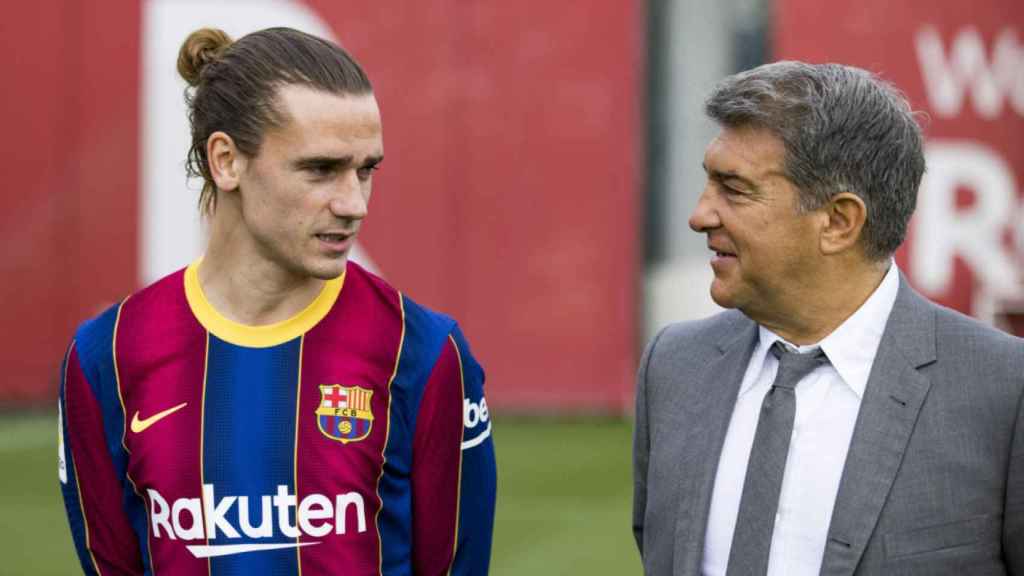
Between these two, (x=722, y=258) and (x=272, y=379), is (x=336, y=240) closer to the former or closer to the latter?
(x=272, y=379)

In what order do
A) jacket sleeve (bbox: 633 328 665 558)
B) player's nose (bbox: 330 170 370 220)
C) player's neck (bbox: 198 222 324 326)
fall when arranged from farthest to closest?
jacket sleeve (bbox: 633 328 665 558), player's neck (bbox: 198 222 324 326), player's nose (bbox: 330 170 370 220)

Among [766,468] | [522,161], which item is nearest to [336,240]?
[766,468]

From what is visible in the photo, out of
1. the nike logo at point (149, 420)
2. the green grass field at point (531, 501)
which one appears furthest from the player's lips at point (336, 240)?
the green grass field at point (531, 501)

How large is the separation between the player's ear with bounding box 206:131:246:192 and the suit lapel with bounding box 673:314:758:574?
89 cm

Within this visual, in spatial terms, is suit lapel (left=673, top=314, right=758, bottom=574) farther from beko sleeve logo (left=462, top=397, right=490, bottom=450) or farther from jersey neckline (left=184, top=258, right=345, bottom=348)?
jersey neckline (left=184, top=258, right=345, bottom=348)

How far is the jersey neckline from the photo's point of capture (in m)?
2.65

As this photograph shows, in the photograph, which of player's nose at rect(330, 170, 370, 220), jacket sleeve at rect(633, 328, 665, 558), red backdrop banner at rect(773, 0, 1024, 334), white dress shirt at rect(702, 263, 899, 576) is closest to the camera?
white dress shirt at rect(702, 263, 899, 576)

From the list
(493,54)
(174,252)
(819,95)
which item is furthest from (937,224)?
(819,95)

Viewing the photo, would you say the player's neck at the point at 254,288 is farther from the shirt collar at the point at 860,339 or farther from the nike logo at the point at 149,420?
the shirt collar at the point at 860,339

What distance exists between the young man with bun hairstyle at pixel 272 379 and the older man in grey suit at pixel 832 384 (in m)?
0.46

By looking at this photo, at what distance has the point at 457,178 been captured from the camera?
39.3 feet

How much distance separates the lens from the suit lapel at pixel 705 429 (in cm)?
256

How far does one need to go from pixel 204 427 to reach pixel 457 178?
942cm

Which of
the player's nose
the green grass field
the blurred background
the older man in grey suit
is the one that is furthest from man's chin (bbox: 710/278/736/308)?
the blurred background
